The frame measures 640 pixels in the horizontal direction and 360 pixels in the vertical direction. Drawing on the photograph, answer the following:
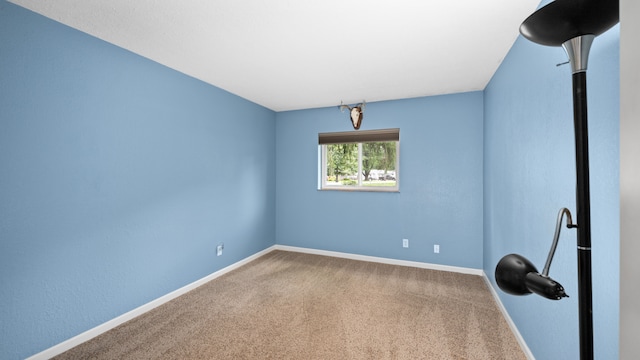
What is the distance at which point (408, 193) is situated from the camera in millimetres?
3932

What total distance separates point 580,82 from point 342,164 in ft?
12.4

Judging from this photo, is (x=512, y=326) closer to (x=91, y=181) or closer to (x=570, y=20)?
(x=570, y=20)

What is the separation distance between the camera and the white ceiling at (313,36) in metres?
1.87

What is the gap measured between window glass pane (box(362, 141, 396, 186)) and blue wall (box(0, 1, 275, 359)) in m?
2.22

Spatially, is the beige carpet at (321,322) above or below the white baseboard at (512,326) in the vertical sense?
below

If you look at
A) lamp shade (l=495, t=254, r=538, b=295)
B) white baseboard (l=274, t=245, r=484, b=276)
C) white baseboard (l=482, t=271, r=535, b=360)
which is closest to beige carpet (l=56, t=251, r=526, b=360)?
white baseboard (l=482, t=271, r=535, b=360)

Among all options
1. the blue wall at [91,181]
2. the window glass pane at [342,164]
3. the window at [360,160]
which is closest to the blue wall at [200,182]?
the blue wall at [91,181]

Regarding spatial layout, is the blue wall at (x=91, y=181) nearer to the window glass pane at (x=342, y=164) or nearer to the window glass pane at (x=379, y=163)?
the window glass pane at (x=342, y=164)

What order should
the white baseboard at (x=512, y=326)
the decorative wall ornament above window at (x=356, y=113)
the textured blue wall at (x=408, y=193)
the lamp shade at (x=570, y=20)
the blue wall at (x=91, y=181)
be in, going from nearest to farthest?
the lamp shade at (x=570, y=20) < the blue wall at (x=91, y=181) < the white baseboard at (x=512, y=326) < the textured blue wall at (x=408, y=193) < the decorative wall ornament above window at (x=356, y=113)

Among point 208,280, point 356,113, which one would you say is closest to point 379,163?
point 356,113

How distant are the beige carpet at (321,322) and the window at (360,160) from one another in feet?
4.71

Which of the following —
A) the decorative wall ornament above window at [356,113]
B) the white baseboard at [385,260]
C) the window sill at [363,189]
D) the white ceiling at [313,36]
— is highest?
the white ceiling at [313,36]

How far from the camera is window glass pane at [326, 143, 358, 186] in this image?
446 centimetres

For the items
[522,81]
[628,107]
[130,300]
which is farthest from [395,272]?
[628,107]
